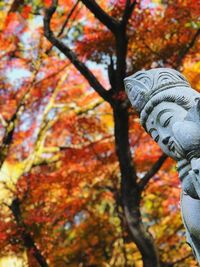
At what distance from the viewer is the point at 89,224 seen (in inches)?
492

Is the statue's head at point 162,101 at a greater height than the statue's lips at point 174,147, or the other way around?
the statue's head at point 162,101

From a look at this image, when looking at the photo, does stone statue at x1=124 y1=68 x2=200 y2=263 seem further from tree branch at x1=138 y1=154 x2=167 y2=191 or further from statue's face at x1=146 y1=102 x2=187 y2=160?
tree branch at x1=138 y1=154 x2=167 y2=191

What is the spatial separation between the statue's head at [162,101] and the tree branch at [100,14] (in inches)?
128

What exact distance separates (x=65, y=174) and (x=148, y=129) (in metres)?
8.77

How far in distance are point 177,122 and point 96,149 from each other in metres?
8.61

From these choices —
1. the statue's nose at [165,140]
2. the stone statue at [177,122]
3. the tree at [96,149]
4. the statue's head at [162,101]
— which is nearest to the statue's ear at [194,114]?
the stone statue at [177,122]

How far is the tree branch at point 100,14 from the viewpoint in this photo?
6.27 meters

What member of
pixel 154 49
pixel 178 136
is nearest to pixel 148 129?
pixel 178 136

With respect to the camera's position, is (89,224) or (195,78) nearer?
(195,78)

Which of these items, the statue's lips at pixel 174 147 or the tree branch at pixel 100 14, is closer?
the statue's lips at pixel 174 147

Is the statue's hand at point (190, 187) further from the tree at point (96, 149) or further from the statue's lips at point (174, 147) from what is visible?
the tree at point (96, 149)

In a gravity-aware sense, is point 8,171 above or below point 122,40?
above

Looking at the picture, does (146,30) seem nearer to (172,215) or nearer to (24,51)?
(24,51)

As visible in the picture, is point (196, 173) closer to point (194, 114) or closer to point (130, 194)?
point (194, 114)
